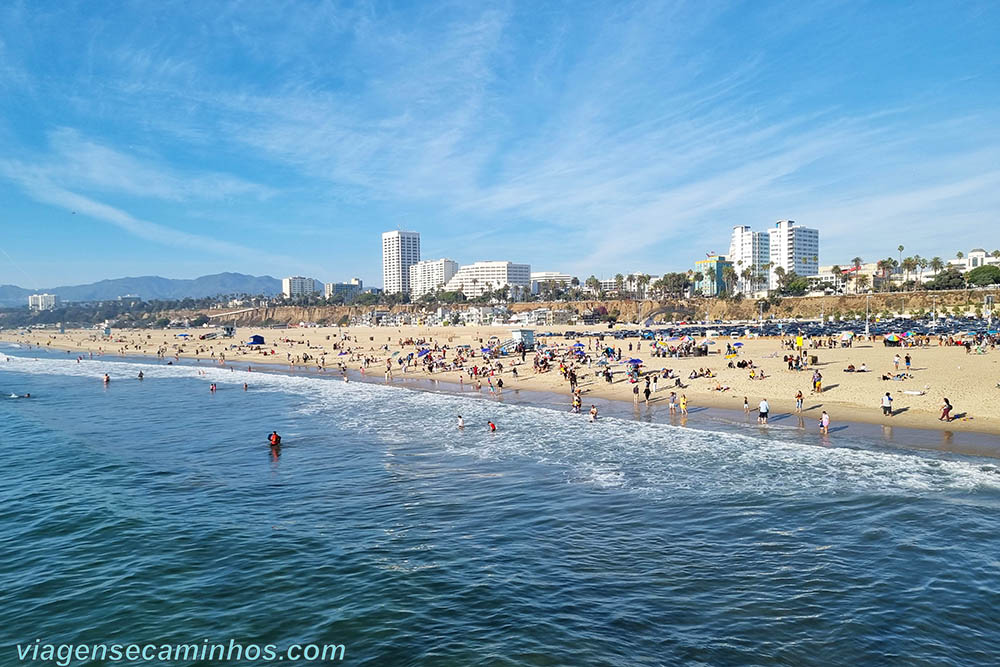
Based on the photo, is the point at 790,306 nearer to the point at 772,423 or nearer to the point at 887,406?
the point at 887,406

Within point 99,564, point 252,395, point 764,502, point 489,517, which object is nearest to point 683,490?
point 764,502

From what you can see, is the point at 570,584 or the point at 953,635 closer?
the point at 953,635

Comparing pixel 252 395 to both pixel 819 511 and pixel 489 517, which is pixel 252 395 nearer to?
pixel 489 517

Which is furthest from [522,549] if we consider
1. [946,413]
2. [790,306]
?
[790,306]

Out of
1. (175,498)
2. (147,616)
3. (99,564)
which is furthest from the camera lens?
(175,498)

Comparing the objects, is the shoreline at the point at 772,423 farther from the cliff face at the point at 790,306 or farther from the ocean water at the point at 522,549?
the cliff face at the point at 790,306
